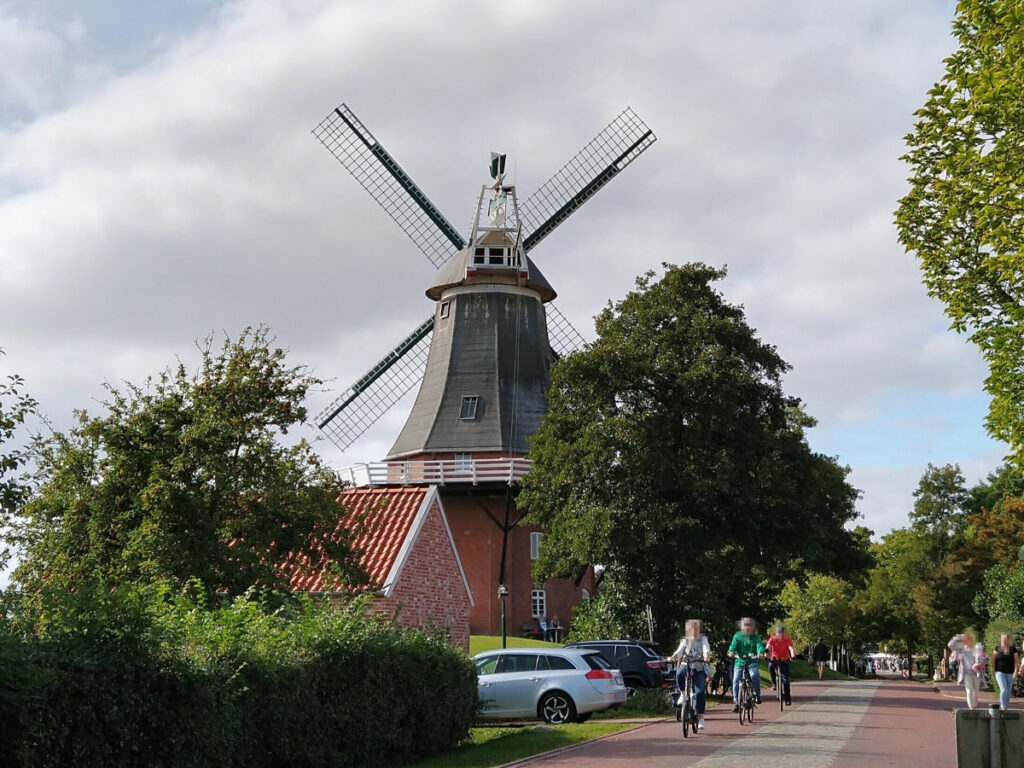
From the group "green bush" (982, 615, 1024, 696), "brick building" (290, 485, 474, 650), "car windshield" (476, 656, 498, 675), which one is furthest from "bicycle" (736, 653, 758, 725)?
"green bush" (982, 615, 1024, 696)

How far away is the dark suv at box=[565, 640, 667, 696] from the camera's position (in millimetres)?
29922

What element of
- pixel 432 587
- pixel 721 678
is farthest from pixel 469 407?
pixel 432 587

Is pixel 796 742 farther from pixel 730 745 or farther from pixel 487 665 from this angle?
pixel 487 665

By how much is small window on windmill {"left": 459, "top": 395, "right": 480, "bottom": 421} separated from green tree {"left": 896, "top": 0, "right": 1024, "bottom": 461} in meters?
26.8

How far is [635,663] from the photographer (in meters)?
30.1

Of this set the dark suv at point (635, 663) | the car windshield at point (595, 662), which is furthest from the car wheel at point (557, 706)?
the dark suv at point (635, 663)

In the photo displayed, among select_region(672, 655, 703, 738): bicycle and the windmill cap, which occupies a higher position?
the windmill cap

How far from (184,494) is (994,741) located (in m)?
15.0

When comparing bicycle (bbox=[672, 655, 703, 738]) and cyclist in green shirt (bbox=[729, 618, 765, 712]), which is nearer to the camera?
bicycle (bbox=[672, 655, 703, 738])

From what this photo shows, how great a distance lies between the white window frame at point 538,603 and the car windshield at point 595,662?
23.6 meters

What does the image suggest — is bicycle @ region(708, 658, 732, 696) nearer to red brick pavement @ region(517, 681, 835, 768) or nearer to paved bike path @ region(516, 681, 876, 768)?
paved bike path @ region(516, 681, 876, 768)

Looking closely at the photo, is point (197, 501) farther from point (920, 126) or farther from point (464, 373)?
point (464, 373)

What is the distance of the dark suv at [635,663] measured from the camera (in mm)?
29922

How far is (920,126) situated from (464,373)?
28.6 metres
